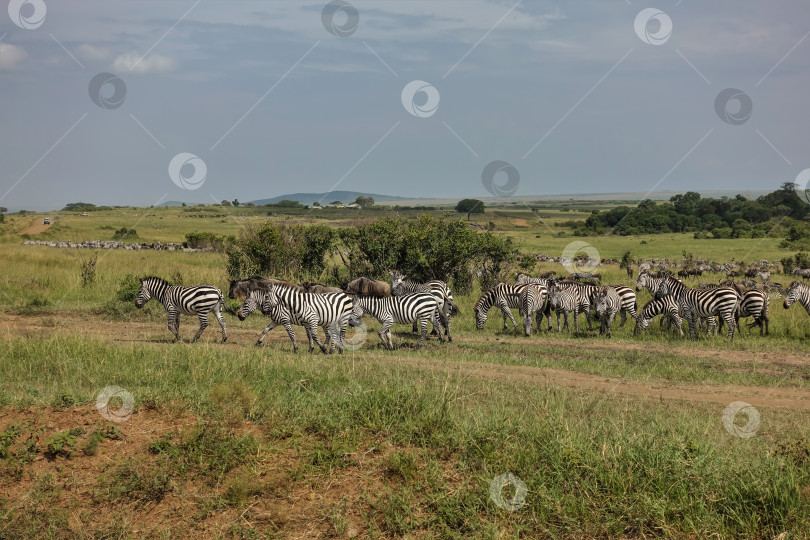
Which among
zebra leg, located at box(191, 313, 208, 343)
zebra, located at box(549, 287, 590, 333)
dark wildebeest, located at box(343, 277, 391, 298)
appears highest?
dark wildebeest, located at box(343, 277, 391, 298)

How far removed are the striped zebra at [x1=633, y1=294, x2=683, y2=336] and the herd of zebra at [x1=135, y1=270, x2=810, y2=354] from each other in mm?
27

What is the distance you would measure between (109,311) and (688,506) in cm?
1829

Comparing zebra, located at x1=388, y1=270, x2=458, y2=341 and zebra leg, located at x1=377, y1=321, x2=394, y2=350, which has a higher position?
zebra, located at x1=388, y1=270, x2=458, y2=341

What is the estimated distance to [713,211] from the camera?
268ft

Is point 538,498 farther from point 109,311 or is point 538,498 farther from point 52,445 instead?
point 109,311

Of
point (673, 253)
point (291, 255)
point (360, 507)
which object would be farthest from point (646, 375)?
point (673, 253)

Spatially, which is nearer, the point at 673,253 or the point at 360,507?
the point at 360,507

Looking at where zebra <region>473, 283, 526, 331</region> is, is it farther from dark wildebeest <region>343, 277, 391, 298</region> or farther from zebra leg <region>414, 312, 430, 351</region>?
zebra leg <region>414, 312, 430, 351</region>

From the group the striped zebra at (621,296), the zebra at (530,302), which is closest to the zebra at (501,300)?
the zebra at (530,302)

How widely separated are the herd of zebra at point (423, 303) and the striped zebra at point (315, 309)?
2cm

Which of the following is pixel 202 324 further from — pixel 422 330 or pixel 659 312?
pixel 659 312

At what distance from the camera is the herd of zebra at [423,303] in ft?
51.5

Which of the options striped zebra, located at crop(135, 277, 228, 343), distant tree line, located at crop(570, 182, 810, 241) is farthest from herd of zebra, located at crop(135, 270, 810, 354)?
distant tree line, located at crop(570, 182, 810, 241)

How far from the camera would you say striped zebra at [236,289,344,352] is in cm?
1552
